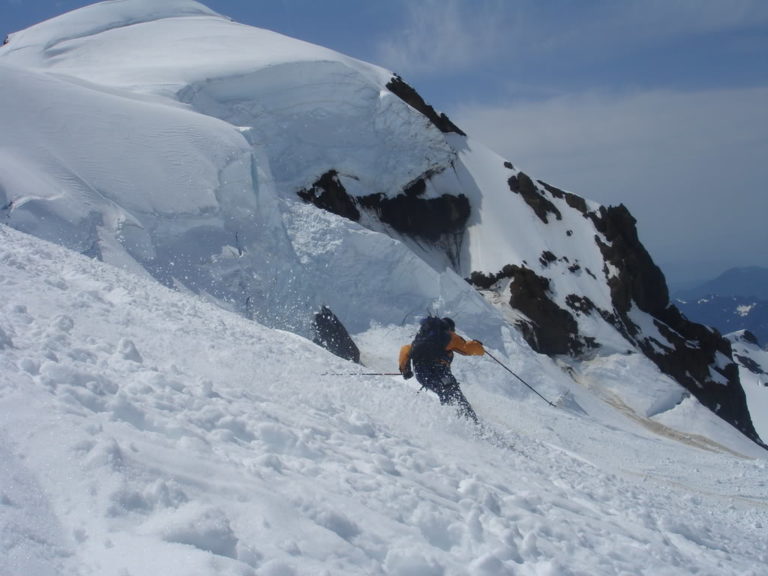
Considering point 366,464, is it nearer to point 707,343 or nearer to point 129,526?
point 129,526

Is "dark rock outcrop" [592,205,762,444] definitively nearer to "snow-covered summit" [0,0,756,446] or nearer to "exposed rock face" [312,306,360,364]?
"snow-covered summit" [0,0,756,446]

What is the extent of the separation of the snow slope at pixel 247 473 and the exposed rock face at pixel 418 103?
2394cm

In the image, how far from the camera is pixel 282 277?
18.3 metres

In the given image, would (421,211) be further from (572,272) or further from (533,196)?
(572,272)

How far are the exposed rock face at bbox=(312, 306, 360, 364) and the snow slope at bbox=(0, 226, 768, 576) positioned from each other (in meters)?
6.53

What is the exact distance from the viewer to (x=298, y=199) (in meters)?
22.4

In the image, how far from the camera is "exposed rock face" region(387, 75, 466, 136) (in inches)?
1267

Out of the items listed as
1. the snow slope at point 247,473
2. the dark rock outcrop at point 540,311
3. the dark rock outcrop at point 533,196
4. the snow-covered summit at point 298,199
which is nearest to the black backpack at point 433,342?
the snow slope at point 247,473

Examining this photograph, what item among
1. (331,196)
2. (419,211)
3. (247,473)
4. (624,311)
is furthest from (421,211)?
(247,473)

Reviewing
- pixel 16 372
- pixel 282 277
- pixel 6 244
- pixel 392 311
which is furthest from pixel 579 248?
pixel 16 372

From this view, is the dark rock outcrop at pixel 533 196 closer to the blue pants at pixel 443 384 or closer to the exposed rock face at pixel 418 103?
the exposed rock face at pixel 418 103

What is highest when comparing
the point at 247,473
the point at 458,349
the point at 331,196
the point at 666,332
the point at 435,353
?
the point at 331,196

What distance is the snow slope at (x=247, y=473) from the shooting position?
141 inches

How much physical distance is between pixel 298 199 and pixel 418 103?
44.4 feet
